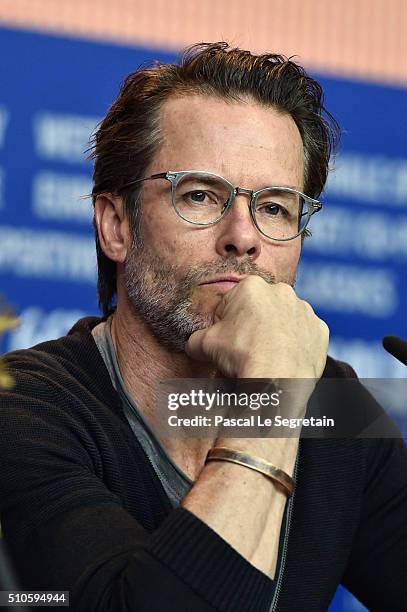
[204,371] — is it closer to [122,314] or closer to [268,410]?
[122,314]

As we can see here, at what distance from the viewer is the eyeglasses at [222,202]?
1764mm

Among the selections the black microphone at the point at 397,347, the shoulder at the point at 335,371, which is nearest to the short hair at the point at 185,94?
the shoulder at the point at 335,371

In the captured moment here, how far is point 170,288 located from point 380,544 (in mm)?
597

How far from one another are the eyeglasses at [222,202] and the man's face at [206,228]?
0.5 inches

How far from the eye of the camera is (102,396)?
173 centimetres

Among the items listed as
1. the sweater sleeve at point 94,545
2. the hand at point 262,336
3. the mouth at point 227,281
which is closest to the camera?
the sweater sleeve at point 94,545

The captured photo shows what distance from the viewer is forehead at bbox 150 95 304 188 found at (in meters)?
1.79

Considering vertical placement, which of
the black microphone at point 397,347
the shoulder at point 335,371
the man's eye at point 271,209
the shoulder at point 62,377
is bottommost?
the shoulder at point 335,371

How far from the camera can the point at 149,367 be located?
183 centimetres

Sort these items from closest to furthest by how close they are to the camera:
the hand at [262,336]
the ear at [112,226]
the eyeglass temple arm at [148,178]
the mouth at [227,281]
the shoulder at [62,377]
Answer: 1. the hand at [262,336]
2. the shoulder at [62,377]
3. the mouth at [227,281]
4. the eyeglass temple arm at [148,178]
5. the ear at [112,226]

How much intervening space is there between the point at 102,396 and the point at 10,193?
3.05 ft

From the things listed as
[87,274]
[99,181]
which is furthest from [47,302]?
[99,181]

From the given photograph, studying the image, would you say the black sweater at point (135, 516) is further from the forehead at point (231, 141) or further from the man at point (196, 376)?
the forehead at point (231, 141)

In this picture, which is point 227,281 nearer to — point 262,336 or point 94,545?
point 262,336
